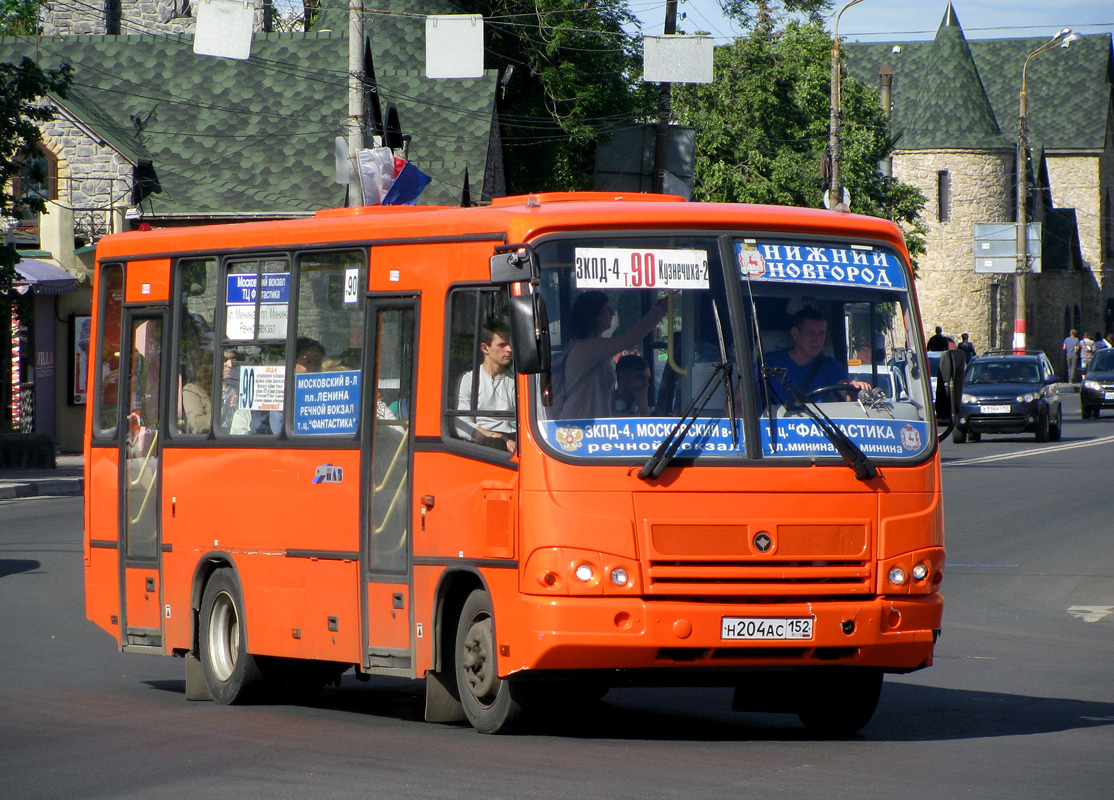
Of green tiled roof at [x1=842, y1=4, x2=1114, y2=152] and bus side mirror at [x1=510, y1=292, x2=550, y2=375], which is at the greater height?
green tiled roof at [x1=842, y1=4, x2=1114, y2=152]

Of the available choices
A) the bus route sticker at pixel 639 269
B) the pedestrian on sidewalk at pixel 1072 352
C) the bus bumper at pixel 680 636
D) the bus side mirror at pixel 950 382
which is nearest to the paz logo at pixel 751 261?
the bus route sticker at pixel 639 269

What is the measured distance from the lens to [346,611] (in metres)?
9.49

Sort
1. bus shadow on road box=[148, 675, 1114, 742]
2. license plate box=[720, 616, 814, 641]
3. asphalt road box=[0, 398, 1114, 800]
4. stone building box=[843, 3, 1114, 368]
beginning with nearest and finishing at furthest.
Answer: asphalt road box=[0, 398, 1114, 800]
license plate box=[720, 616, 814, 641]
bus shadow on road box=[148, 675, 1114, 742]
stone building box=[843, 3, 1114, 368]

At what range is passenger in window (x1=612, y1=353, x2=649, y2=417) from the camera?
8.30 m

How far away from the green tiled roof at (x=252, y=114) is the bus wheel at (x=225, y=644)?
28.9 meters

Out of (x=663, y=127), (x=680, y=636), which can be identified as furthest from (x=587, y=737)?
(x=663, y=127)

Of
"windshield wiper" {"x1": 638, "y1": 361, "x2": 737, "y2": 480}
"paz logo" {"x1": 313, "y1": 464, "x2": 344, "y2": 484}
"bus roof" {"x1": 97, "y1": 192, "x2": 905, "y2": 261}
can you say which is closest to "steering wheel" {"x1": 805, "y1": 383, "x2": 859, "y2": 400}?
"windshield wiper" {"x1": 638, "y1": 361, "x2": 737, "y2": 480}

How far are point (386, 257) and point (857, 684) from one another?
3.15 meters

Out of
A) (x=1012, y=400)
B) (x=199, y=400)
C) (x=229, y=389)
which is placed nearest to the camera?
(x=229, y=389)

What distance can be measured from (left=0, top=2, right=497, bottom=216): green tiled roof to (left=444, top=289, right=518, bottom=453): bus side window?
100ft

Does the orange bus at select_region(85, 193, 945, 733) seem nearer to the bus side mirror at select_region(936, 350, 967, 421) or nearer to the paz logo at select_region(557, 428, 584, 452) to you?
the paz logo at select_region(557, 428, 584, 452)

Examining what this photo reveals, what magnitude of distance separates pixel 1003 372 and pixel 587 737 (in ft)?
103

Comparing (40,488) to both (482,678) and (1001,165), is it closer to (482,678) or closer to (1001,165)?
(482,678)

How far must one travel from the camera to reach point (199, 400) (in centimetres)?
1081
